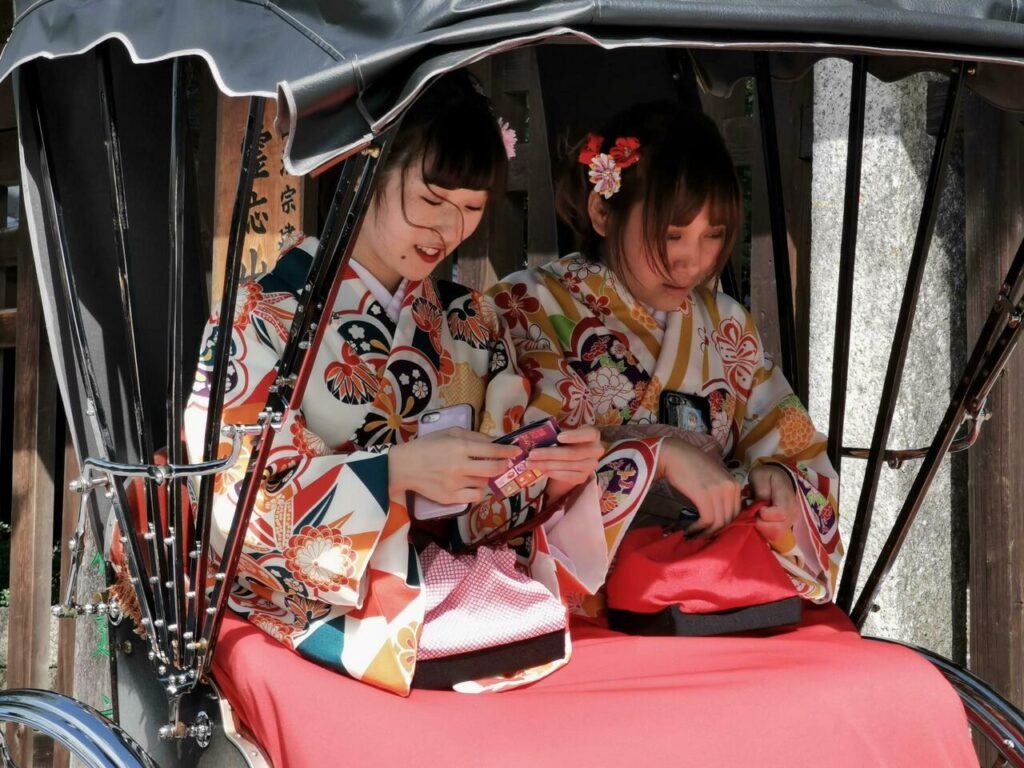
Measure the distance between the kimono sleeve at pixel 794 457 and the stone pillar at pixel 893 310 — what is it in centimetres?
75

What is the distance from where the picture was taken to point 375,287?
7.19 feet

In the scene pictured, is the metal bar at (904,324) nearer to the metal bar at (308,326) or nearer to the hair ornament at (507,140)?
the hair ornament at (507,140)

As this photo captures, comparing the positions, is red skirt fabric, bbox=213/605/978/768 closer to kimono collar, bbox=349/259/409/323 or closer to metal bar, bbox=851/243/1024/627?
metal bar, bbox=851/243/1024/627

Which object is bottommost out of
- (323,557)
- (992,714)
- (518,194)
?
(992,714)

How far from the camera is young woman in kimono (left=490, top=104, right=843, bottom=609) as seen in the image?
2.38 metres

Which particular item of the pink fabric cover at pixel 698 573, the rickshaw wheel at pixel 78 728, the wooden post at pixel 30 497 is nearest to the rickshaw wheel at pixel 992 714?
the pink fabric cover at pixel 698 573

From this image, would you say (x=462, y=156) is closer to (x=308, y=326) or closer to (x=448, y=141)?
(x=448, y=141)

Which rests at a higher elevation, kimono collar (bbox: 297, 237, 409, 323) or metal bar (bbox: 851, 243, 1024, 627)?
kimono collar (bbox: 297, 237, 409, 323)

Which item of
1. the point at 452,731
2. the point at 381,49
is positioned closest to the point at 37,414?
the point at 452,731

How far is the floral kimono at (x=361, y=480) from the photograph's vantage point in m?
1.92

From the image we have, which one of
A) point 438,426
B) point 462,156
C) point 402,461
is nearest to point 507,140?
point 462,156

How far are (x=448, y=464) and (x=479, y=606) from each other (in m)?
0.27

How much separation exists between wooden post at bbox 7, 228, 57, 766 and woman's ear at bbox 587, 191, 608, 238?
197cm

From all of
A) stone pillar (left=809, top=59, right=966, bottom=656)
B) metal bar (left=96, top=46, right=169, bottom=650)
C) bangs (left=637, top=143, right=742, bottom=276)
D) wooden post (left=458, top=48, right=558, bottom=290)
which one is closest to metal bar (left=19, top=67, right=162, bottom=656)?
metal bar (left=96, top=46, right=169, bottom=650)
